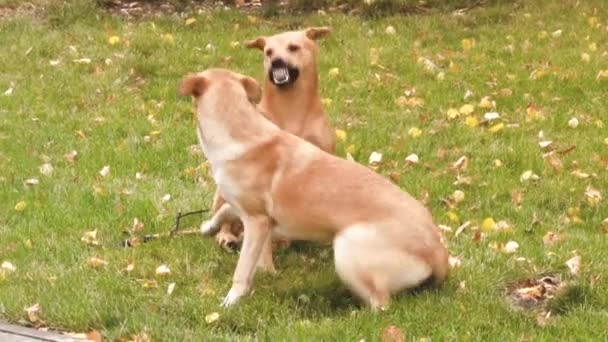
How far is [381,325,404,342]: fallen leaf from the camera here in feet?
15.9

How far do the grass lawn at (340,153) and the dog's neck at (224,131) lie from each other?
72 cm

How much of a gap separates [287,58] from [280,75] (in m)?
0.13

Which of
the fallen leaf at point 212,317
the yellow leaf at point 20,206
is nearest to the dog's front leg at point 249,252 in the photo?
the fallen leaf at point 212,317

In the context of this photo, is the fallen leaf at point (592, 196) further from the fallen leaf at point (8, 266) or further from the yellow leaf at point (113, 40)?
the yellow leaf at point (113, 40)

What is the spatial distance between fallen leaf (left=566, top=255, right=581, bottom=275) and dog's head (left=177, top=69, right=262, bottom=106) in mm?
1923

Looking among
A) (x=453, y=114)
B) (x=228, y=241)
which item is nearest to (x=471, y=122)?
(x=453, y=114)

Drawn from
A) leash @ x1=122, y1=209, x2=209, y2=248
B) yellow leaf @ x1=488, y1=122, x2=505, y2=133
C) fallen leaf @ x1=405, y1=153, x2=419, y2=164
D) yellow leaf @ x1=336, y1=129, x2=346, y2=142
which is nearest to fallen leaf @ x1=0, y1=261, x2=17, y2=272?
leash @ x1=122, y1=209, x2=209, y2=248

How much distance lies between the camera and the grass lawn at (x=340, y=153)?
5230 millimetres

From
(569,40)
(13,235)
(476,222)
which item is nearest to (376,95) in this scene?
(569,40)

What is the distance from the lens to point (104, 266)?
591 cm

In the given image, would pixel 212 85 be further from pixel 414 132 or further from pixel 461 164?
pixel 414 132

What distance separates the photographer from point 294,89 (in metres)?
6.63

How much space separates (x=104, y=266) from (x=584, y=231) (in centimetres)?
288

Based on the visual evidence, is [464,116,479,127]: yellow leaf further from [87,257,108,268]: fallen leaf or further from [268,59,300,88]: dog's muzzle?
[87,257,108,268]: fallen leaf
